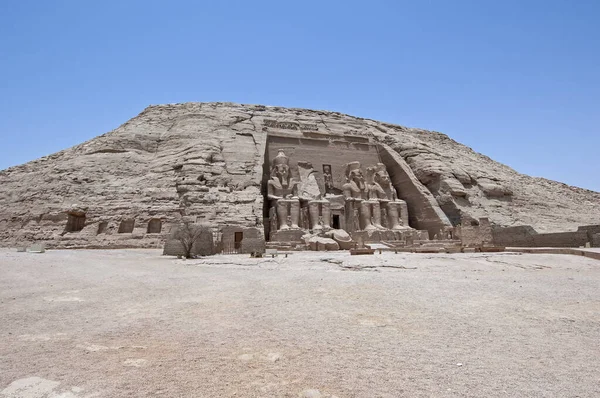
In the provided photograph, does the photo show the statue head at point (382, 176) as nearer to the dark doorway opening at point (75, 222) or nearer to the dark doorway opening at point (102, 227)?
the dark doorway opening at point (102, 227)

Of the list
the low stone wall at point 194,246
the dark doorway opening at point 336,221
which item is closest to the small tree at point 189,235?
the low stone wall at point 194,246

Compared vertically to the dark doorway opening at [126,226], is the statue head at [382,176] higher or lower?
higher

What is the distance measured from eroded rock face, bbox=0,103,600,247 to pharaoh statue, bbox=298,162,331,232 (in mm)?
3135

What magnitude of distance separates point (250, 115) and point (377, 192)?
33.4ft

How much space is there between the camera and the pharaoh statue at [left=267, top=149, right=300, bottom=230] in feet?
65.0

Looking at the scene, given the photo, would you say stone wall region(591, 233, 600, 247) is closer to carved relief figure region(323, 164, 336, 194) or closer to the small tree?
carved relief figure region(323, 164, 336, 194)

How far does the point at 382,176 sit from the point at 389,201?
1925mm

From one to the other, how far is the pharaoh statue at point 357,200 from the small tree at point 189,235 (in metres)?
10.9

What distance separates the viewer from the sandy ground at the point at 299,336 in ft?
9.14

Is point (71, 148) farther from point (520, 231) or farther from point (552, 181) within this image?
point (552, 181)

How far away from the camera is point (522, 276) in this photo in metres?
7.48

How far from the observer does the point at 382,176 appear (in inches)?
926

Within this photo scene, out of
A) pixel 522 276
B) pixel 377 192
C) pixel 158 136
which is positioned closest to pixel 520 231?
pixel 377 192

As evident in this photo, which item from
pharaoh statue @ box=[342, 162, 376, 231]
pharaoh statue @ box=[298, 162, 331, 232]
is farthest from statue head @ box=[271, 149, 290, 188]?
pharaoh statue @ box=[342, 162, 376, 231]
